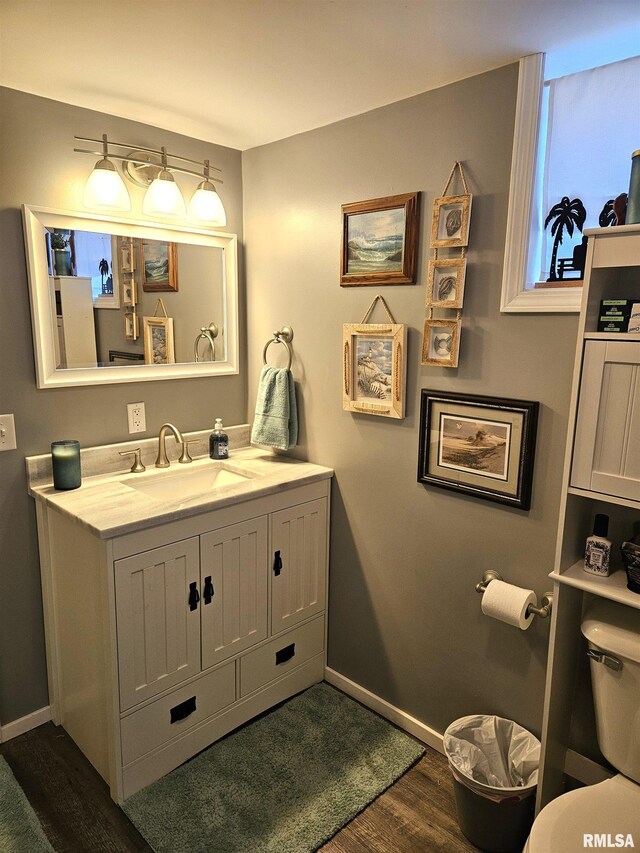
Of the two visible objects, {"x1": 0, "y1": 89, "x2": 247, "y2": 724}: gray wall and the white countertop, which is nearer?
the white countertop

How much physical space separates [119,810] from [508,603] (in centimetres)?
142

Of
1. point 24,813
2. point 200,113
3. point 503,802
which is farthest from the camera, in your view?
point 200,113

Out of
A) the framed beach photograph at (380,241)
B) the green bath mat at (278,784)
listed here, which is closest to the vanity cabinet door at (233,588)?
the green bath mat at (278,784)

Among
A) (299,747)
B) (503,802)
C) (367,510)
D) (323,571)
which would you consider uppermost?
(367,510)

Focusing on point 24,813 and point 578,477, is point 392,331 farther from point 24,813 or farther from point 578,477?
point 24,813

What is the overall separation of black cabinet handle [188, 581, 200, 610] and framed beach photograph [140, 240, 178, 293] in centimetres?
116

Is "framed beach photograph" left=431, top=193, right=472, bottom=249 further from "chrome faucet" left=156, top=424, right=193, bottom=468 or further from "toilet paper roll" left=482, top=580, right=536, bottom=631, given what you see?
"chrome faucet" left=156, top=424, right=193, bottom=468

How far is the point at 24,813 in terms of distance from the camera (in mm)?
1818

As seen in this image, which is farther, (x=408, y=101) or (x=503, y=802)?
(x=408, y=101)

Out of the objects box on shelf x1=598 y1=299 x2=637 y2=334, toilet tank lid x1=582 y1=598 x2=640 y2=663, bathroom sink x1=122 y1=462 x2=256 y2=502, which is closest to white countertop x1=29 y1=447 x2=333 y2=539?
bathroom sink x1=122 y1=462 x2=256 y2=502


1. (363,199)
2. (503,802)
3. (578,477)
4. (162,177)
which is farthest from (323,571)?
(162,177)

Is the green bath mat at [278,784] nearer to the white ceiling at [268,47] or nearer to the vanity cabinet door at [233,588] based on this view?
the vanity cabinet door at [233,588]

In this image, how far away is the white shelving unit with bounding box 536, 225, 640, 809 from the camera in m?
1.38

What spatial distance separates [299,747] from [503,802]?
772mm
